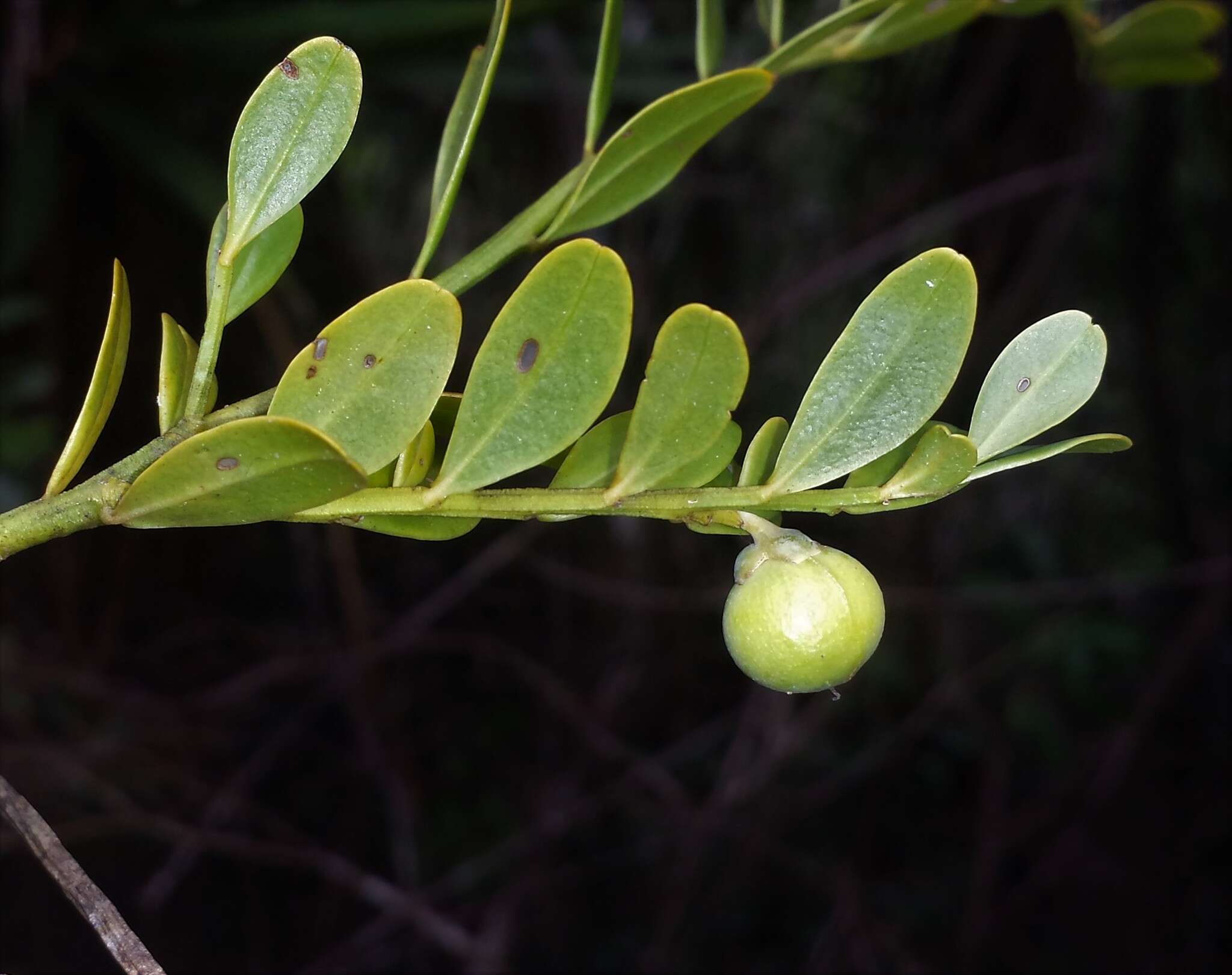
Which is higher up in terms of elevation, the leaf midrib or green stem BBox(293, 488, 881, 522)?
the leaf midrib

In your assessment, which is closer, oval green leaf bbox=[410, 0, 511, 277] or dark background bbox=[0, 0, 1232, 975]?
oval green leaf bbox=[410, 0, 511, 277]

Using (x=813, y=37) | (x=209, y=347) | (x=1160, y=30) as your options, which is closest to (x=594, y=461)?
(x=209, y=347)

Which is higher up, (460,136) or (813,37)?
(813,37)

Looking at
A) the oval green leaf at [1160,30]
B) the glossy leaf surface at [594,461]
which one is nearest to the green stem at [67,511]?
the glossy leaf surface at [594,461]

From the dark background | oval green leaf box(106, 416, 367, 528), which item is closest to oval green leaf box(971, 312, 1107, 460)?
oval green leaf box(106, 416, 367, 528)

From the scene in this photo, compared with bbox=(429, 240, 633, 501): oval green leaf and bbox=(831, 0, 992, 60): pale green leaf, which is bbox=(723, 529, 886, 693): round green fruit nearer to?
bbox=(429, 240, 633, 501): oval green leaf

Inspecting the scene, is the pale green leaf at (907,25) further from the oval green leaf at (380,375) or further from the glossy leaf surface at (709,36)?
the oval green leaf at (380,375)

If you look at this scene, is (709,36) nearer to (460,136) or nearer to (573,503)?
(460,136)
